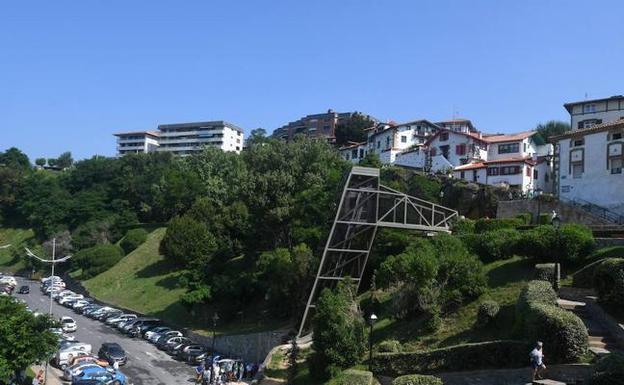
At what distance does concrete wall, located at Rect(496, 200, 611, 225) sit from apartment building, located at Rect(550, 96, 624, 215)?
3.32m

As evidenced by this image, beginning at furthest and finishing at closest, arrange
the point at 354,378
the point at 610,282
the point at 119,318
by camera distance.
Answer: the point at 119,318, the point at 610,282, the point at 354,378

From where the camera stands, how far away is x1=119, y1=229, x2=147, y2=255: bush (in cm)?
7300

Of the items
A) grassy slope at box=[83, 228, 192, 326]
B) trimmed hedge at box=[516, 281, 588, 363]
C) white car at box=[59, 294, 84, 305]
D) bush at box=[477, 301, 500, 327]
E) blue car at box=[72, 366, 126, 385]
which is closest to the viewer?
trimmed hedge at box=[516, 281, 588, 363]

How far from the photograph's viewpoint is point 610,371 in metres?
13.5

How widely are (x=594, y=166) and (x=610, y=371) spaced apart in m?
35.1

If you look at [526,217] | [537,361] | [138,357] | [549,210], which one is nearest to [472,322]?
[537,361]

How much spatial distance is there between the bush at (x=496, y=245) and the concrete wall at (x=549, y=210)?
1051 centimetres

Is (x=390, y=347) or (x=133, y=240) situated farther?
(x=133, y=240)

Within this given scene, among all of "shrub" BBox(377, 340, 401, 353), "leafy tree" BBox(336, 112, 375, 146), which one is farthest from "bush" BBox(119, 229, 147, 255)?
"shrub" BBox(377, 340, 401, 353)

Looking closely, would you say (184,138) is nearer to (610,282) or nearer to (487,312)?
(487,312)

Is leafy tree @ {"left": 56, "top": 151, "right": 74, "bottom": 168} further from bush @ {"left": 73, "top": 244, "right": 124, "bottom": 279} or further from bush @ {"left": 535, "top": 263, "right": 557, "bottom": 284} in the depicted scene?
bush @ {"left": 535, "top": 263, "right": 557, "bottom": 284}

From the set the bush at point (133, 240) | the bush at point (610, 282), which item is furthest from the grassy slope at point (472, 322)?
the bush at point (133, 240)

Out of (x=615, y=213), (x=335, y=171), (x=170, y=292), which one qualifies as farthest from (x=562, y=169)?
(x=170, y=292)

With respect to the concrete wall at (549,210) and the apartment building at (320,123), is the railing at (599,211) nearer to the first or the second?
the concrete wall at (549,210)
